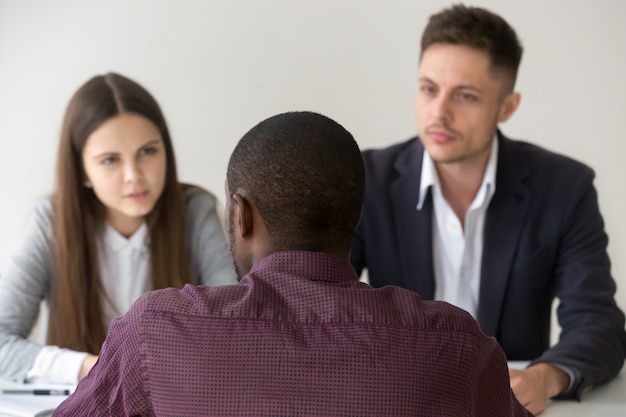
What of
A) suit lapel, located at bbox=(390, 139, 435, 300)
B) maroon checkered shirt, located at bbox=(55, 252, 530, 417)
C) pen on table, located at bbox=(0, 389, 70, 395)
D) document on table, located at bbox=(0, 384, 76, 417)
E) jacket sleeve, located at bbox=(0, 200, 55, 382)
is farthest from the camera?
suit lapel, located at bbox=(390, 139, 435, 300)

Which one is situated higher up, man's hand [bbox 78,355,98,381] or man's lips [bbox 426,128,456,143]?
man's lips [bbox 426,128,456,143]

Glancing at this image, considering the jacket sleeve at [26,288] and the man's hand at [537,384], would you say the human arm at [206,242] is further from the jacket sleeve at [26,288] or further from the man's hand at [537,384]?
the man's hand at [537,384]

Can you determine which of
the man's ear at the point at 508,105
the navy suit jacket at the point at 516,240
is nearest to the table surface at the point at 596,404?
the navy suit jacket at the point at 516,240

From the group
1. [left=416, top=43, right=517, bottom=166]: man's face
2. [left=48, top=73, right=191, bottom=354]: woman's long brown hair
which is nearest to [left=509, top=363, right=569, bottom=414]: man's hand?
[left=416, top=43, right=517, bottom=166]: man's face

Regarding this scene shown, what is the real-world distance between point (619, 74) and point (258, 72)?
4.54ft

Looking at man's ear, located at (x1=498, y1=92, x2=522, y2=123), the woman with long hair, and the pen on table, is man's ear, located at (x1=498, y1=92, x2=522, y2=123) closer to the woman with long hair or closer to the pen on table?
the woman with long hair

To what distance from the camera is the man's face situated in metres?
2.35

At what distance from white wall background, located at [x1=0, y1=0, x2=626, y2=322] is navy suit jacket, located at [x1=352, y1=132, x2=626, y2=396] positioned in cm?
87

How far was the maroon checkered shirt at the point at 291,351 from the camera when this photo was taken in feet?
3.27

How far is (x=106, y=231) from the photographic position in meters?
2.41

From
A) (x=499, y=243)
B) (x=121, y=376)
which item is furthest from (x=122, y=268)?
(x=121, y=376)

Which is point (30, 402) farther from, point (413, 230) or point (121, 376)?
point (413, 230)

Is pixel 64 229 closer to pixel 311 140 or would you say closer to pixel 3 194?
pixel 3 194

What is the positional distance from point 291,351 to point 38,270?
4.73 feet
